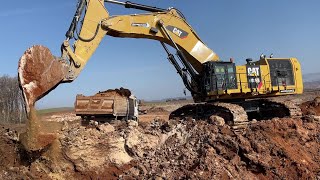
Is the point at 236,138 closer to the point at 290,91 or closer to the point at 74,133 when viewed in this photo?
the point at 74,133

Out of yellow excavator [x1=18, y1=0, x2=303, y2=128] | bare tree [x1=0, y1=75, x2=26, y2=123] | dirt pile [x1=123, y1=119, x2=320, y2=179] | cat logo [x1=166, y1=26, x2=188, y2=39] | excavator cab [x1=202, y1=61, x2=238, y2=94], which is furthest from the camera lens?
bare tree [x1=0, y1=75, x2=26, y2=123]

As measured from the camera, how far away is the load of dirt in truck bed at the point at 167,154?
9.42 metres

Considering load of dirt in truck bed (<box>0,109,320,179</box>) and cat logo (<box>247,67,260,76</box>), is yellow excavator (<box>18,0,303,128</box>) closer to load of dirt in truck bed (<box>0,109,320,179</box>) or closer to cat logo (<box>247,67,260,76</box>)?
cat logo (<box>247,67,260,76</box>)

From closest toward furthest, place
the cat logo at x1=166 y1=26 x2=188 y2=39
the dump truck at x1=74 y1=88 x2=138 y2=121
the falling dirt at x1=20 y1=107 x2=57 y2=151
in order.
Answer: the falling dirt at x1=20 y1=107 x2=57 y2=151 < the cat logo at x1=166 y1=26 x2=188 y2=39 < the dump truck at x1=74 y1=88 x2=138 y2=121

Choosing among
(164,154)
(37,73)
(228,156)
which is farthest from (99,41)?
(228,156)

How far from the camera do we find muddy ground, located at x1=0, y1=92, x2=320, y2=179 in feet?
30.9

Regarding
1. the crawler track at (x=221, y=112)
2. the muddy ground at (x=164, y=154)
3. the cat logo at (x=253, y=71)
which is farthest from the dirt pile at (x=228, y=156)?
the cat logo at (x=253, y=71)

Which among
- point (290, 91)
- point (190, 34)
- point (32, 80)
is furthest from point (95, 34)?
point (290, 91)

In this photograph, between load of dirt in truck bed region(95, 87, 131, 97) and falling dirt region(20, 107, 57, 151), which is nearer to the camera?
falling dirt region(20, 107, 57, 151)

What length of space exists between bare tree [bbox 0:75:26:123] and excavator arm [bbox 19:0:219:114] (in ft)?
90.2

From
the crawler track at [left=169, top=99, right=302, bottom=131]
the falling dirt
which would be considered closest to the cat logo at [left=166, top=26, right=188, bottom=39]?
the crawler track at [left=169, top=99, right=302, bottom=131]

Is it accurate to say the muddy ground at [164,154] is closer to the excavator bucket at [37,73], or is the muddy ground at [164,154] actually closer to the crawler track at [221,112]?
the excavator bucket at [37,73]

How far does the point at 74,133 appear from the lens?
10500mm

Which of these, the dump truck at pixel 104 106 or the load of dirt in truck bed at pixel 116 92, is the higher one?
the load of dirt in truck bed at pixel 116 92
